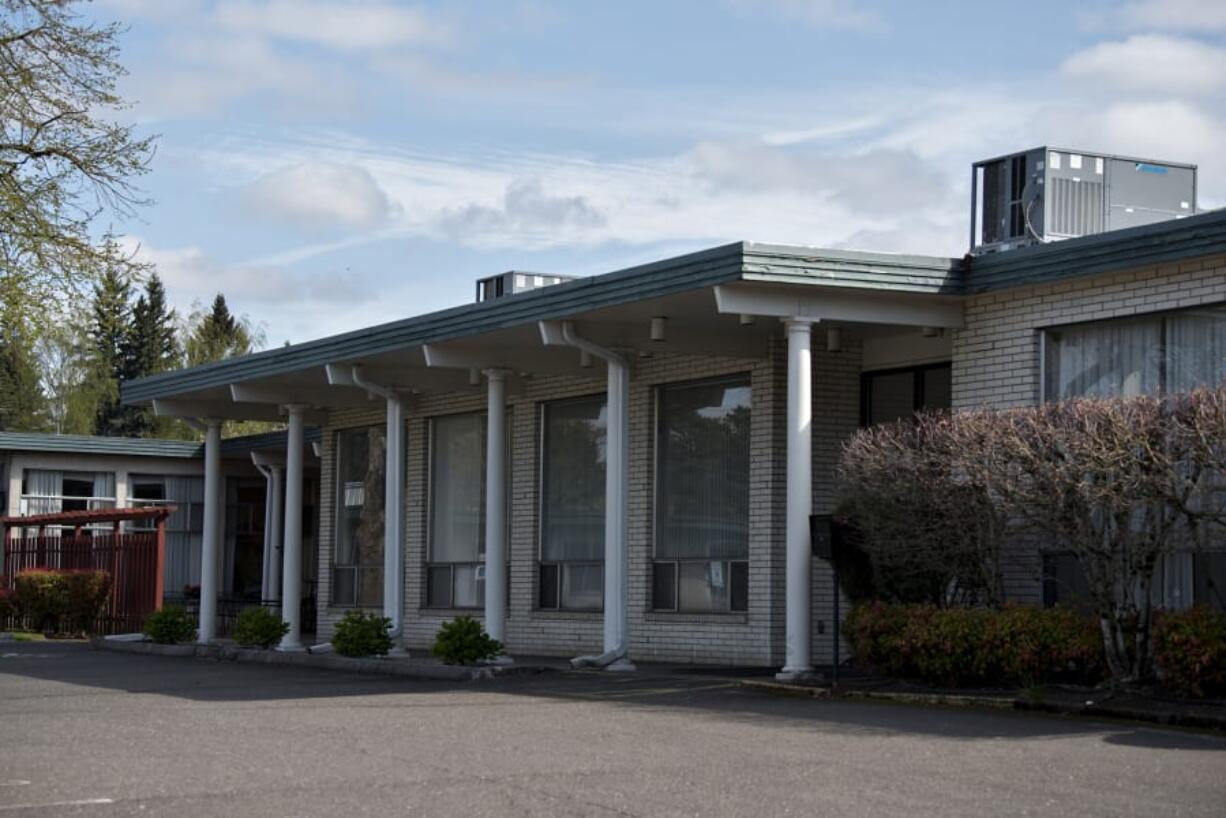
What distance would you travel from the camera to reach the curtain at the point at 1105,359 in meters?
16.2

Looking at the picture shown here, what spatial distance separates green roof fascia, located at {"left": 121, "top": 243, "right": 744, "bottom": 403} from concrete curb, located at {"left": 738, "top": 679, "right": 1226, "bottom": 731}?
3.69 meters

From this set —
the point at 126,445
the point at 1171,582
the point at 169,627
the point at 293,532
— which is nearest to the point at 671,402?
the point at 293,532

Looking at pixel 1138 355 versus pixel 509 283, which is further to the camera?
pixel 509 283

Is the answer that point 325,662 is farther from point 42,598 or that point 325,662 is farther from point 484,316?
point 42,598

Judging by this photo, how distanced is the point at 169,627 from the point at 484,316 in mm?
8414

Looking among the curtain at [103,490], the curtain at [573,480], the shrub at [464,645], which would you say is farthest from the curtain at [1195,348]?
the curtain at [103,490]

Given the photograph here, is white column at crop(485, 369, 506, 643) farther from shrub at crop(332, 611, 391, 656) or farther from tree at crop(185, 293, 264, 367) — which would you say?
tree at crop(185, 293, 264, 367)

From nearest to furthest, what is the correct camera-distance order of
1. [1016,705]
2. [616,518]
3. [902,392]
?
[1016,705]
[616,518]
[902,392]

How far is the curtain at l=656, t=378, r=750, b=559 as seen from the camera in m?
20.7

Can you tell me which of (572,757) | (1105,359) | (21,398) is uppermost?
(21,398)

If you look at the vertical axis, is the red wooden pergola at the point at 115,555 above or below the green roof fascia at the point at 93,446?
below

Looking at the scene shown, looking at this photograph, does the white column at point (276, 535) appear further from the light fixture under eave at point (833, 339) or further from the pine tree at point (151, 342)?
the pine tree at point (151, 342)

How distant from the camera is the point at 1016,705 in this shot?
13.9m

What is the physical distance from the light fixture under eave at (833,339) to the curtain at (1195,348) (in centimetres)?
432
